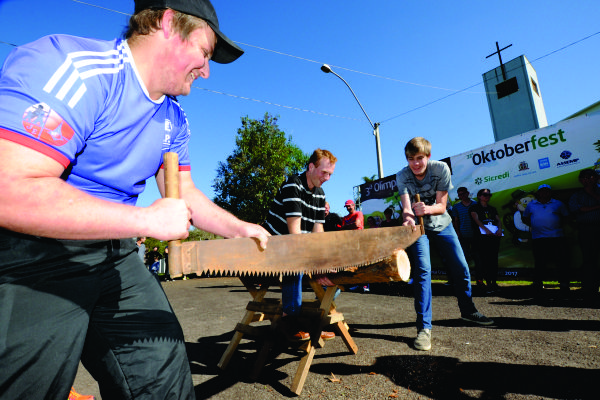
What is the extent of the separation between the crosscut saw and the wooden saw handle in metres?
0.04

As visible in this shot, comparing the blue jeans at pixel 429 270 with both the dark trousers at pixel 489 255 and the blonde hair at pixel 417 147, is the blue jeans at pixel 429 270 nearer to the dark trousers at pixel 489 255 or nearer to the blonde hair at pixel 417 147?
the blonde hair at pixel 417 147

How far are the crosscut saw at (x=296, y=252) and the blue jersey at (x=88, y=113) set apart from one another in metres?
0.46

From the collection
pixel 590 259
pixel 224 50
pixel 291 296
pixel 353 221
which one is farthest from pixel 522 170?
pixel 224 50

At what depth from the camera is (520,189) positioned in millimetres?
7570

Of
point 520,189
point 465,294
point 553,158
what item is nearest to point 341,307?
point 465,294

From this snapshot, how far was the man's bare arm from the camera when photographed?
0.85 metres

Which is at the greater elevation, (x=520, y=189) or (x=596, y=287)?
(x=520, y=189)

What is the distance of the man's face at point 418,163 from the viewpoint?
374 centimetres

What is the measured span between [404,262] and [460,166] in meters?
7.50

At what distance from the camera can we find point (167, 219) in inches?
44.0

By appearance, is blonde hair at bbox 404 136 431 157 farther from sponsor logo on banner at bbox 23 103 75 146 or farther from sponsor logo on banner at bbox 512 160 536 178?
sponsor logo on banner at bbox 512 160 536 178

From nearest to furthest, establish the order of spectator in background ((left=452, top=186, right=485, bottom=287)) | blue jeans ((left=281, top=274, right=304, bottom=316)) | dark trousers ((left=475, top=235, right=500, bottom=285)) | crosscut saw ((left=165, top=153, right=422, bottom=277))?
1. crosscut saw ((left=165, top=153, right=422, bottom=277))
2. blue jeans ((left=281, top=274, right=304, bottom=316))
3. dark trousers ((left=475, top=235, right=500, bottom=285))
4. spectator in background ((left=452, top=186, right=485, bottom=287))

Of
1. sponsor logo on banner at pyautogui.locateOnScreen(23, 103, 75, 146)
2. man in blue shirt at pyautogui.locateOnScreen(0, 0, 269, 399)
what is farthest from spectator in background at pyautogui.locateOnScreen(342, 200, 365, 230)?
sponsor logo on banner at pyautogui.locateOnScreen(23, 103, 75, 146)

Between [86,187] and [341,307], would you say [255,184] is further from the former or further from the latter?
A: [86,187]
